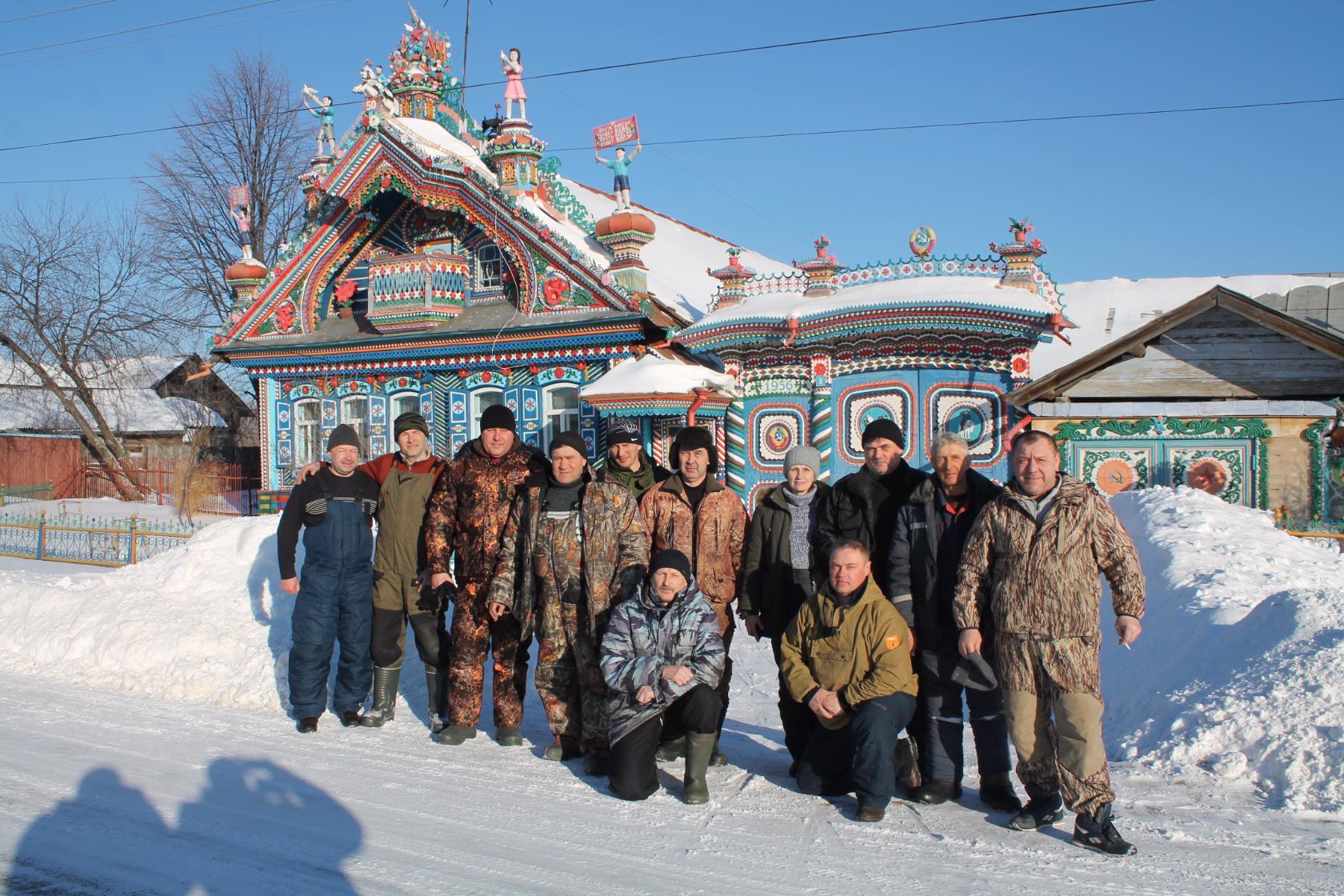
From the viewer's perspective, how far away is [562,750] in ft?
18.0

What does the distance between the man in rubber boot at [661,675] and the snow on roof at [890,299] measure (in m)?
9.39

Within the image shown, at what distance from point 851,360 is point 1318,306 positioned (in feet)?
20.9

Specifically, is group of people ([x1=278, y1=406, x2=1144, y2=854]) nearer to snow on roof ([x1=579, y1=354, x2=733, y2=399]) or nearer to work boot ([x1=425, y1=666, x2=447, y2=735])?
work boot ([x1=425, y1=666, x2=447, y2=735])

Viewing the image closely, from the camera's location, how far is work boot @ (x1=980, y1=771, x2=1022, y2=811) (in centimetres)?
459

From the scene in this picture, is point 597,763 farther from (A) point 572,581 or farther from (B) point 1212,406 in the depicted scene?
(B) point 1212,406

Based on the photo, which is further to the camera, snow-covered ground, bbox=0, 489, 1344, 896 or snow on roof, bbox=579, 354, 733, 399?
snow on roof, bbox=579, 354, 733, 399

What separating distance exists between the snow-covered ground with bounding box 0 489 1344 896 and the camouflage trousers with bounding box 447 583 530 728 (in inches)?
7.7

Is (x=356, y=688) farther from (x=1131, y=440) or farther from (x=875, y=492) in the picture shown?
(x=1131, y=440)

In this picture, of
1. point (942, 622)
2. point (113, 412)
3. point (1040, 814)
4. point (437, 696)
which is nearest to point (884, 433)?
point (942, 622)

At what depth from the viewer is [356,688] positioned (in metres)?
6.12

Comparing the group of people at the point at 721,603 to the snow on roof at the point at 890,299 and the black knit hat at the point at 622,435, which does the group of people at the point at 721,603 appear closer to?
the black knit hat at the point at 622,435

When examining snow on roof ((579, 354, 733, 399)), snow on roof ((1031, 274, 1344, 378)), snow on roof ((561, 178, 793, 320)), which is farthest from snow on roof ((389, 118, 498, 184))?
snow on roof ((1031, 274, 1344, 378))

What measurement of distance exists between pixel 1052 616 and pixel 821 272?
11046mm

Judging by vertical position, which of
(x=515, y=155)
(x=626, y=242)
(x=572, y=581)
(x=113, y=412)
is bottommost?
(x=572, y=581)
